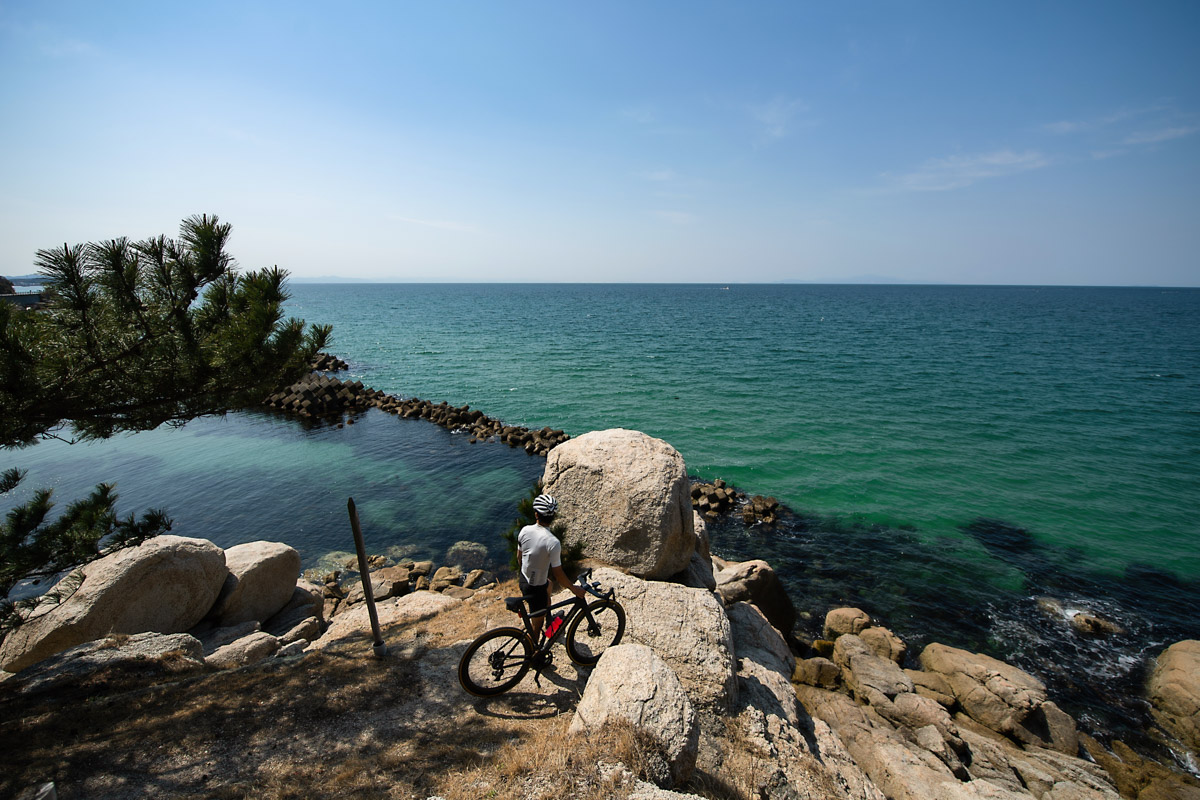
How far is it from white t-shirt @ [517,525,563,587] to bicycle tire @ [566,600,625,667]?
1059mm

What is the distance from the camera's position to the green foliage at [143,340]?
236 inches

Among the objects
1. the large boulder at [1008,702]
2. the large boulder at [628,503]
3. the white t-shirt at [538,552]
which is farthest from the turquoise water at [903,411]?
the white t-shirt at [538,552]

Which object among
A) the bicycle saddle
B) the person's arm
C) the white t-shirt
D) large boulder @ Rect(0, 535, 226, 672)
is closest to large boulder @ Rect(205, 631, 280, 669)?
large boulder @ Rect(0, 535, 226, 672)

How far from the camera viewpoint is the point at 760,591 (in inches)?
567

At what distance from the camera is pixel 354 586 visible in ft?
54.8

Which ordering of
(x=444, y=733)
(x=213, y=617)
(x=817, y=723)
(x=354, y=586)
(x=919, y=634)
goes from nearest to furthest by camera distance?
(x=444, y=733)
(x=817, y=723)
(x=213, y=617)
(x=919, y=634)
(x=354, y=586)

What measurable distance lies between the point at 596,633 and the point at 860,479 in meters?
22.1

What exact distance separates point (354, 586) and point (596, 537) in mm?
10337

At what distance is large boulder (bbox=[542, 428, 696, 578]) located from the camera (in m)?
10.3

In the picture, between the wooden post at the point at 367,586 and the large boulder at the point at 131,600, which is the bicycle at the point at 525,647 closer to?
the wooden post at the point at 367,586

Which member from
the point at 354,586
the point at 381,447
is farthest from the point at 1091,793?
the point at 381,447

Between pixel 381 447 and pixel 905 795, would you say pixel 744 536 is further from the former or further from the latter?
pixel 381 447

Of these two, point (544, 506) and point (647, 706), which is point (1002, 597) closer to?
point (647, 706)

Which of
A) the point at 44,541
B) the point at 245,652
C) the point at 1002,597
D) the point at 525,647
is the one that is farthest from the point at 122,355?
the point at 1002,597
